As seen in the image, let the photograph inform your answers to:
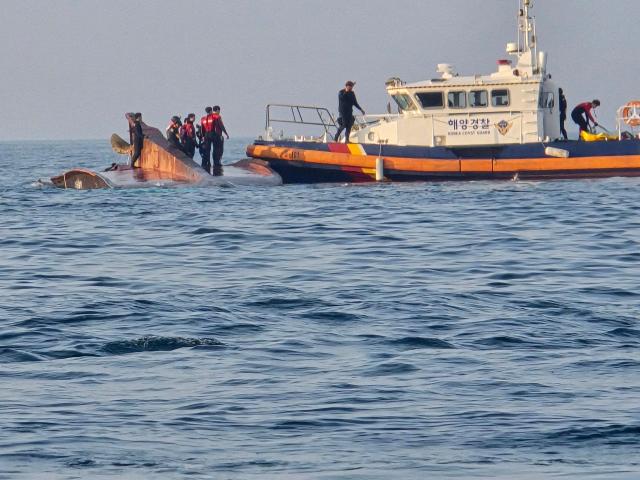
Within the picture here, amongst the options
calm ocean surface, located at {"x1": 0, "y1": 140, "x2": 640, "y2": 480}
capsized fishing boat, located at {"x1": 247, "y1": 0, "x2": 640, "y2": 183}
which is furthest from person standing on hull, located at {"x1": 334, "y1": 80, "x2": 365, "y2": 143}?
calm ocean surface, located at {"x1": 0, "y1": 140, "x2": 640, "y2": 480}

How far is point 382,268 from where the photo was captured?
1669 centimetres

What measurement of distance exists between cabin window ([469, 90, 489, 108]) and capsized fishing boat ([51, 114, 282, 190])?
554 cm

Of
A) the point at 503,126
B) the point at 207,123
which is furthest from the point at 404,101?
the point at 207,123

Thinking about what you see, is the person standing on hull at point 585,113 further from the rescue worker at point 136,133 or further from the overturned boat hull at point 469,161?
the rescue worker at point 136,133

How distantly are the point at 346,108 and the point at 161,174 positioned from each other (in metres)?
5.40

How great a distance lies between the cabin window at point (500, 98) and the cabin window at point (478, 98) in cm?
17

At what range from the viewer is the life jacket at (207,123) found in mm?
33025

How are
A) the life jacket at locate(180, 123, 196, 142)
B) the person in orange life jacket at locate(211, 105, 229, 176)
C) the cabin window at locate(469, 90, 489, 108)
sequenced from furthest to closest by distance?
the life jacket at locate(180, 123, 196, 142), the person in orange life jacket at locate(211, 105, 229, 176), the cabin window at locate(469, 90, 489, 108)

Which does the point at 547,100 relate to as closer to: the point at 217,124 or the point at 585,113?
the point at 585,113

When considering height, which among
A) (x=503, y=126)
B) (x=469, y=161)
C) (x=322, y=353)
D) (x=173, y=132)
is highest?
(x=173, y=132)

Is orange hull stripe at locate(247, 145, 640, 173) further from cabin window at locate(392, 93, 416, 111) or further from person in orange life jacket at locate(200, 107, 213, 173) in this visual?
person in orange life jacket at locate(200, 107, 213, 173)

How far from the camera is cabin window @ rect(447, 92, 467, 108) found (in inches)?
1240

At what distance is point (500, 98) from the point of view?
103 feet

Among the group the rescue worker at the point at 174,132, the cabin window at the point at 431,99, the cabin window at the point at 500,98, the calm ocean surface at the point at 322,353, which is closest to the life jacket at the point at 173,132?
the rescue worker at the point at 174,132
